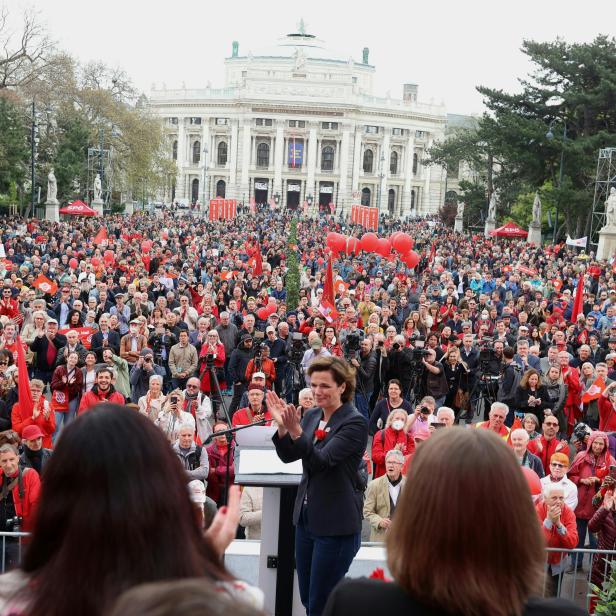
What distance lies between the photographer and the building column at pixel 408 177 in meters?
103

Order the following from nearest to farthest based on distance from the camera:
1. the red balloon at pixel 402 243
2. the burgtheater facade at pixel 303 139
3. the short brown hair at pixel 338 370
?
the short brown hair at pixel 338 370, the red balloon at pixel 402 243, the burgtheater facade at pixel 303 139

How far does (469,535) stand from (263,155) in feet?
335

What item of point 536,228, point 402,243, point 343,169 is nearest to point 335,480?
point 402,243

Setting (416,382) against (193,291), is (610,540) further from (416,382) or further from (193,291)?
(193,291)

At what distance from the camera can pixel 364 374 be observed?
10945 millimetres

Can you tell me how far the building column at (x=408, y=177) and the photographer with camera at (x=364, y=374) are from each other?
9220 cm

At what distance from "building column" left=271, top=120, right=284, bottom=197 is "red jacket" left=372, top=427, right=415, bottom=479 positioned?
91552mm

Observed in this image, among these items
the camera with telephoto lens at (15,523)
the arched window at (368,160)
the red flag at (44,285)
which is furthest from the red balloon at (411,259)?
the arched window at (368,160)

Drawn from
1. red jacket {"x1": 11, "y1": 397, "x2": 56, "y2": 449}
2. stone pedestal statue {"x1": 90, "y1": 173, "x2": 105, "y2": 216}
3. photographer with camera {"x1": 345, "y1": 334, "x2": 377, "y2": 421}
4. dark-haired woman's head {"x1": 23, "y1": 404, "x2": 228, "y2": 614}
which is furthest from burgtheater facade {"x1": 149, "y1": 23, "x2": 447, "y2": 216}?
dark-haired woman's head {"x1": 23, "y1": 404, "x2": 228, "y2": 614}

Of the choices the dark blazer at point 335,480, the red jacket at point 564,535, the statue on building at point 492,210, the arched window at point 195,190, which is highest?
the arched window at point 195,190

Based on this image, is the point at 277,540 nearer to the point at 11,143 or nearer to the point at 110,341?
the point at 110,341

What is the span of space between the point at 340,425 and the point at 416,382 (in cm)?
756

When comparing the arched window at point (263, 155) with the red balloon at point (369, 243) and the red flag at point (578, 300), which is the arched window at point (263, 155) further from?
the red flag at point (578, 300)

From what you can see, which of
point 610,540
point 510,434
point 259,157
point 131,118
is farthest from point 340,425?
point 259,157
